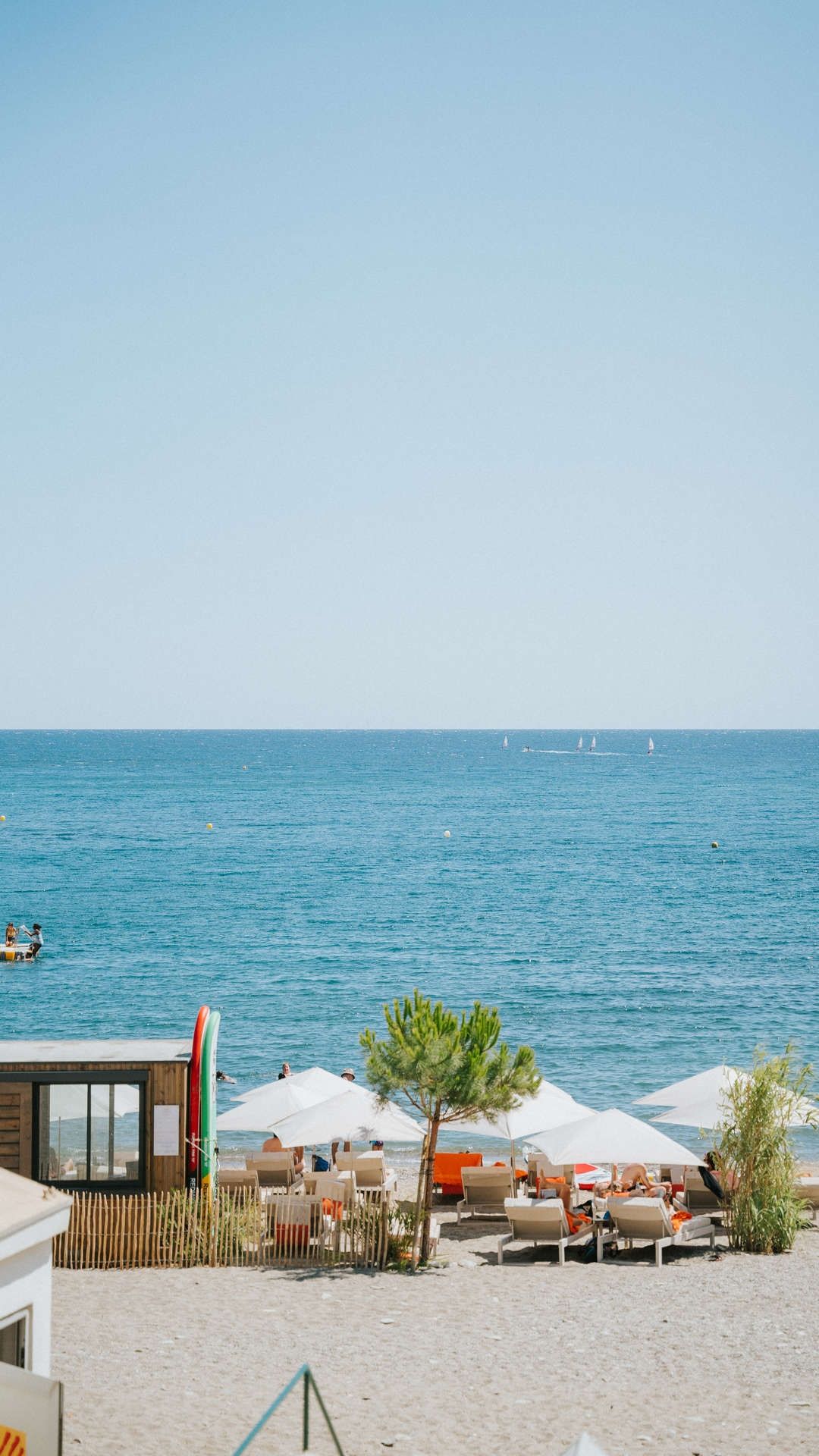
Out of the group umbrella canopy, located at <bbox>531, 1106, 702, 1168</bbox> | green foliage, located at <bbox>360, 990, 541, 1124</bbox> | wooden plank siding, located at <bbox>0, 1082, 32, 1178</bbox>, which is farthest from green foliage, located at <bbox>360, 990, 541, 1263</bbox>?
wooden plank siding, located at <bbox>0, 1082, 32, 1178</bbox>

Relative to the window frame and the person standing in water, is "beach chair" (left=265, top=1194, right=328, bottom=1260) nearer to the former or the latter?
the window frame

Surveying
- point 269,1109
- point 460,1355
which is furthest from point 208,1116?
point 460,1355

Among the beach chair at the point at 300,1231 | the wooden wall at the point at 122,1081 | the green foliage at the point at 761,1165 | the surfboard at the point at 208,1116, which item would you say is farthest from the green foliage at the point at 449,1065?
the green foliage at the point at 761,1165

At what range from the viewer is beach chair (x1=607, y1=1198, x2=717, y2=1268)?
16.6 meters

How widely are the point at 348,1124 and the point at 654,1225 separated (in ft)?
14.2

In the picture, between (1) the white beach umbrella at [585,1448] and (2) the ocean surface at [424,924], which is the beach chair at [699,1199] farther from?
(1) the white beach umbrella at [585,1448]

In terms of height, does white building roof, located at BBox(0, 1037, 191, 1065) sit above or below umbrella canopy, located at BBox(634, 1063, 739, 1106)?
above

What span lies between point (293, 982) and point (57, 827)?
193ft

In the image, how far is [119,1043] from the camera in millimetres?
17625

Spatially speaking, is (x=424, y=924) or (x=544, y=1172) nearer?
(x=544, y=1172)

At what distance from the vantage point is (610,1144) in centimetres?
1748

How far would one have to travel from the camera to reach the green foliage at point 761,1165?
55.7 ft

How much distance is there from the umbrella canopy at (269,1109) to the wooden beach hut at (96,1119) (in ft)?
9.27

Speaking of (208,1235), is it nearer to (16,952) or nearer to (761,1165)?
(761,1165)
